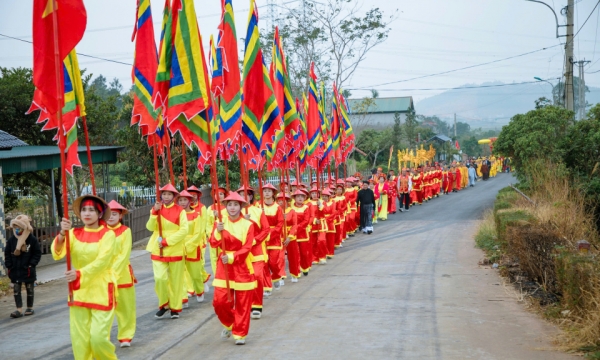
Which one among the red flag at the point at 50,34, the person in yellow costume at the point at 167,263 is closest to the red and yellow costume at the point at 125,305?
the person in yellow costume at the point at 167,263

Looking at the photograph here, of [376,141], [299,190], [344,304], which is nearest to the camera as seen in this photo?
[344,304]

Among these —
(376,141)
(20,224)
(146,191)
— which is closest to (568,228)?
(20,224)

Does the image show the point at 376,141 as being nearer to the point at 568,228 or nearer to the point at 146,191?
the point at 146,191

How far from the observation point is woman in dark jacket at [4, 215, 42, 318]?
1152 centimetres

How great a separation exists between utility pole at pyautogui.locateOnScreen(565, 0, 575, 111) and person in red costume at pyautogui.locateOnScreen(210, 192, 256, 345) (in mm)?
18440

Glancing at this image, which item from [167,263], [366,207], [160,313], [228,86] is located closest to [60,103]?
[228,86]

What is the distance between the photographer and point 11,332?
1028cm

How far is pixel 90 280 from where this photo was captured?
23.2ft

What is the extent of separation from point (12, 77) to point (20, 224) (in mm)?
13920

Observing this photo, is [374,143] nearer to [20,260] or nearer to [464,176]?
[464,176]

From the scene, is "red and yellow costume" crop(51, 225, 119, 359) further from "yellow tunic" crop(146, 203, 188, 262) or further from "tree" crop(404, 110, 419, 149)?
"tree" crop(404, 110, 419, 149)

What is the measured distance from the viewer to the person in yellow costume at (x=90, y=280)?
693cm

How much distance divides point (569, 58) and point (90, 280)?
21459 mm

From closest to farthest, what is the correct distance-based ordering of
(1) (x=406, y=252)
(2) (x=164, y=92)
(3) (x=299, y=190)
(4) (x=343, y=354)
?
1. (4) (x=343, y=354)
2. (2) (x=164, y=92)
3. (3) (x=299, y=190)
4. (1) (x=406, y=252)
